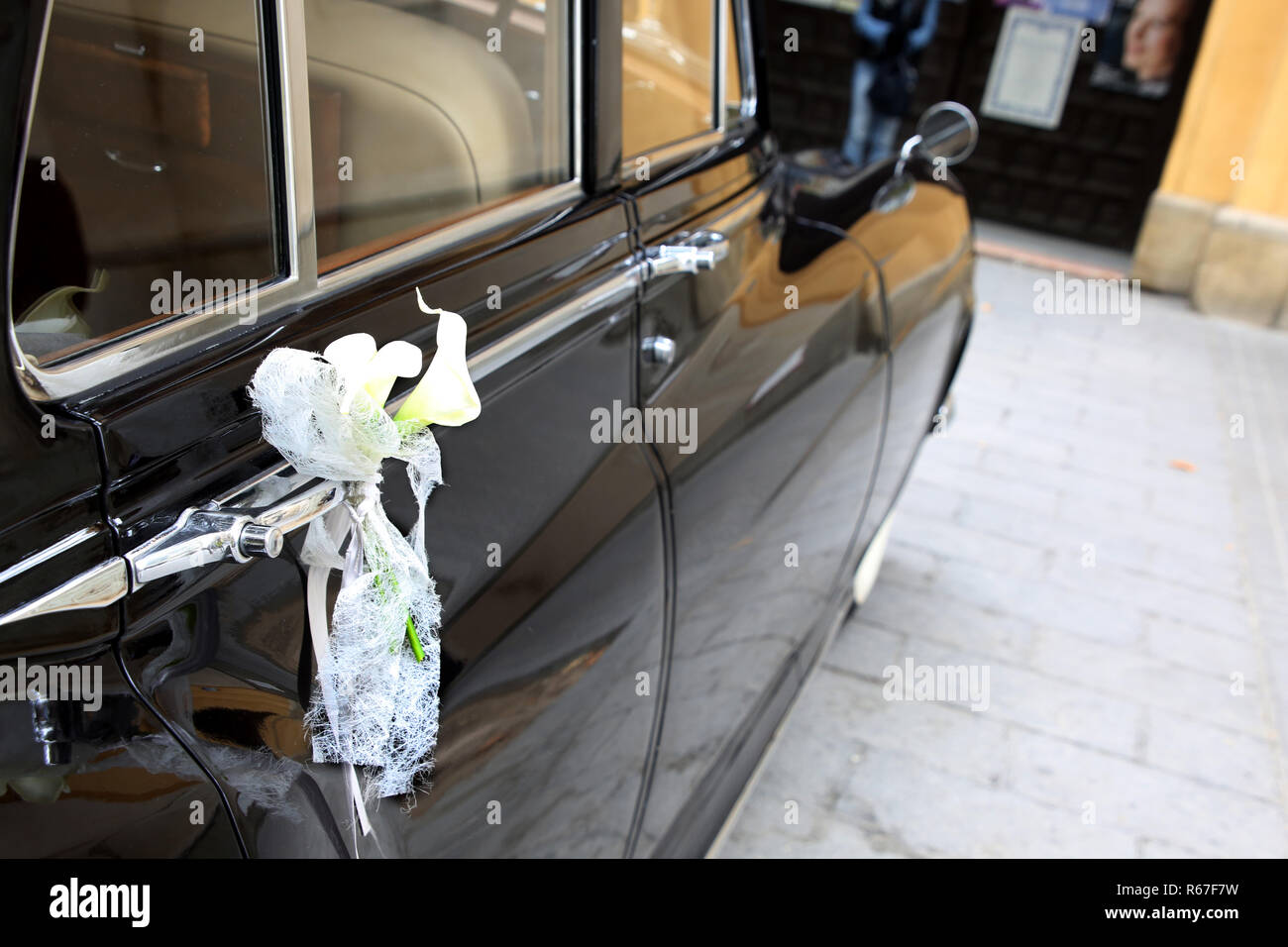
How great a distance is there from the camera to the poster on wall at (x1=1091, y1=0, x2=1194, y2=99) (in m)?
7.46

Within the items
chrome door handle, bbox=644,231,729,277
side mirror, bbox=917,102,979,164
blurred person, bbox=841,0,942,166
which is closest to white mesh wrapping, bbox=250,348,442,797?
chrome door handle, bbox=644,231,729,277

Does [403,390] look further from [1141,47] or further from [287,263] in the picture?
[1141,47]

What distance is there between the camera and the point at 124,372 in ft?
2.93

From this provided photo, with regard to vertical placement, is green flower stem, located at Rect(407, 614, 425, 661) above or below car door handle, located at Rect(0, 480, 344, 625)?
below

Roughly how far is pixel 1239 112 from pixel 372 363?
306 inches

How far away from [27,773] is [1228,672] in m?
3.60

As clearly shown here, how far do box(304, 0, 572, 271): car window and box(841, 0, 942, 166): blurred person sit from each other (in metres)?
5.77

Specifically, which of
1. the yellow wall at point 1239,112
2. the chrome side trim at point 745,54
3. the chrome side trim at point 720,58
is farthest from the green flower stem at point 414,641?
the yellow wall at point 1239,112

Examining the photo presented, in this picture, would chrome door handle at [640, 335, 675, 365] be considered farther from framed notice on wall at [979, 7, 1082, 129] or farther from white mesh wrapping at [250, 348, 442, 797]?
framed notice on wall at [979, 7, 1082, 129]

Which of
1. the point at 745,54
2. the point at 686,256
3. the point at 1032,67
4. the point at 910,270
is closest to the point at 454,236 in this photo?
the point at 686,256

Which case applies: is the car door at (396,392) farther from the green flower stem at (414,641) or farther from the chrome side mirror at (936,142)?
the chrome side mirror at (936,142)

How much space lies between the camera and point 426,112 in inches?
56.5

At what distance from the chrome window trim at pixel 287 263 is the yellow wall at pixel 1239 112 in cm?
718

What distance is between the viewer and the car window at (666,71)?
5.77 feet
